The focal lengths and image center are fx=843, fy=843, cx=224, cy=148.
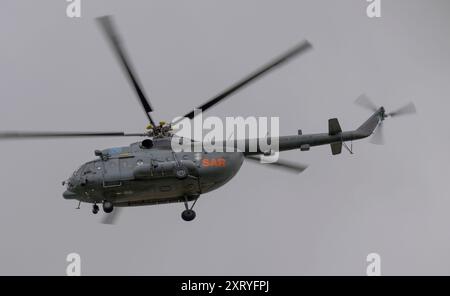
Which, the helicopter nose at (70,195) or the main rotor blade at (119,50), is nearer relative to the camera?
the main rotor blade at (119,50)

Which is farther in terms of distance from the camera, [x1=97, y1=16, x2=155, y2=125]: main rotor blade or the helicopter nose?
the helicopter nose

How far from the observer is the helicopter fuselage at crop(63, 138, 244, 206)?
89.1 feet

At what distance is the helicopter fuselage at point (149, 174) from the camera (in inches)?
1069

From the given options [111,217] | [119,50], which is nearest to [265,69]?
[119,50]

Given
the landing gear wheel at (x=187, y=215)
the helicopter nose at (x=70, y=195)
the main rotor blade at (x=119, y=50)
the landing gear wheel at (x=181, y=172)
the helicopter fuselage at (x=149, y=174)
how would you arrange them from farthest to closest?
the helicopter nose at (x=70, y=195) → the landing gear wheel at (x=187, y=215) → the helicopter fuselage at (x=149, y=174) → the landing gear wheel at (x=181, y=172) → the main rotor blade at (x=119, y=50)

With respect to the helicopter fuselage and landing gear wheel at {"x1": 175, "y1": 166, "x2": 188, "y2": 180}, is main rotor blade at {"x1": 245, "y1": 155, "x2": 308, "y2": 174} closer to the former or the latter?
the helicopter fuselage

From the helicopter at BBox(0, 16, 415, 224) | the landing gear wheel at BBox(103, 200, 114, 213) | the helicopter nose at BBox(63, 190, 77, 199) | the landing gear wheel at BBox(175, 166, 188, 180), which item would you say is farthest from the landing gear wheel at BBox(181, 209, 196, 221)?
the helicopter nose at BBox(63, 190, 77, 199)

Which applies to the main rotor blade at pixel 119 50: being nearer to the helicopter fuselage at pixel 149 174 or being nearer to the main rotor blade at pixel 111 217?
the helicopter fuselage at pixel 149 174

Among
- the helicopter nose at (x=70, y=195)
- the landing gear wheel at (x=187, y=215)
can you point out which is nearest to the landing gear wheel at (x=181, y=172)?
the landing gear wheel at (x=187, y=215)

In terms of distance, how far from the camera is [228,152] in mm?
27938

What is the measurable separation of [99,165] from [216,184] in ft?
12.8

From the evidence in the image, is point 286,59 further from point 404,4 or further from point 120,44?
point 404,4

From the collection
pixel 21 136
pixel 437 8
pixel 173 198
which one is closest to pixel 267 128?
pixel 173 198

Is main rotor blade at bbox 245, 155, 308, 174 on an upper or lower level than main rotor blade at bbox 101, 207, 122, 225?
upper
